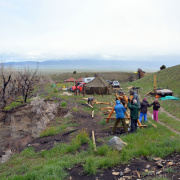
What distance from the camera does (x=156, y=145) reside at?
23.5 ft

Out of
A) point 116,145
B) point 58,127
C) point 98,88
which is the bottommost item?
point 58,127

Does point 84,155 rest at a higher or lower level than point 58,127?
higher

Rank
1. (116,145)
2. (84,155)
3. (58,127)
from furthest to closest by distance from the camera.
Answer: (58,127) → (84,155) → (116,145)

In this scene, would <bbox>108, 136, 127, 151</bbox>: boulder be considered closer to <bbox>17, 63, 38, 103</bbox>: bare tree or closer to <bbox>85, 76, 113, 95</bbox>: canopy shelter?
<bbox>17, 63, 38, 103</bbox>: bare tree

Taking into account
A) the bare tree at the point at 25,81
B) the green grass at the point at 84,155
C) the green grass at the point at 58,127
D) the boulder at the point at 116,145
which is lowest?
the green grass at the point at 58,127

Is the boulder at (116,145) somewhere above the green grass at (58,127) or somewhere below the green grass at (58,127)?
above

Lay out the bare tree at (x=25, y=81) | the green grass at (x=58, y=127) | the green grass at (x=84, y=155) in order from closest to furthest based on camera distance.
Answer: the green grass at (x=84, y=155) → the green grass at (x=58, y=127) → the bare tree at (x=25, y=81)

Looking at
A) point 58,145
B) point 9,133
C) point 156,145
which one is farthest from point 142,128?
point 9,133

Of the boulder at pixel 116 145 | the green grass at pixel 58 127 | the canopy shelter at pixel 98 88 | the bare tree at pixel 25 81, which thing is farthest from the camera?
the canopy shelter at pixel 98 88

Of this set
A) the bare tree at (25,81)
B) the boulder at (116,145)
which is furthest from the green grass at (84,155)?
the bare tree at (25,81)

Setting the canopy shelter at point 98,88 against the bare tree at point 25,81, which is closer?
the bare tree at point 25,81

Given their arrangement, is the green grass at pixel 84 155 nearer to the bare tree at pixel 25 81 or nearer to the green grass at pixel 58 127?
the green grass at pixel 58 127

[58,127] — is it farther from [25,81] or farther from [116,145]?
[25,81]

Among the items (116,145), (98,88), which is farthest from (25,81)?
(116,145)
